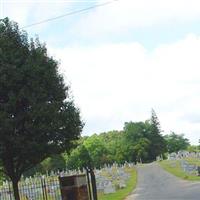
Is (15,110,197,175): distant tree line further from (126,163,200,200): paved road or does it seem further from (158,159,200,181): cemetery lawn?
(126,163,200,200): paved road

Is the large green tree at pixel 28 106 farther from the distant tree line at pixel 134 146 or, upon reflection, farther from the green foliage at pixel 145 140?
the green foliage at pixel 145 140

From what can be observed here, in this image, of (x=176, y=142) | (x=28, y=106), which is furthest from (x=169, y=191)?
(x=176, y=142)

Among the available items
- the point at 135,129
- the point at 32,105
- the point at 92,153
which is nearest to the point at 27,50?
the point at 32,105

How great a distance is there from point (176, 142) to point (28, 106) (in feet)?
483

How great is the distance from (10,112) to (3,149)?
1348 millimetres

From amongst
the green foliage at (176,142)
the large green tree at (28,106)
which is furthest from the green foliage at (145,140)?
the large green tree at (28,106)

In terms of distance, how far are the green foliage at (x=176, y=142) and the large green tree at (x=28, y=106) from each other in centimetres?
14114

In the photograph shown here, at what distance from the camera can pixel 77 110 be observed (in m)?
21.8

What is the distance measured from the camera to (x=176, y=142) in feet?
539

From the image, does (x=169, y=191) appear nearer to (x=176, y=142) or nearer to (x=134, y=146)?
(x=134, y=146)

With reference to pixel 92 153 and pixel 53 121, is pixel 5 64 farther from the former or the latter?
pixel 92 153

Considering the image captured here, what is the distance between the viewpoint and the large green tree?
19.3m

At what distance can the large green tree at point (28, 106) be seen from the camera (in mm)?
19328

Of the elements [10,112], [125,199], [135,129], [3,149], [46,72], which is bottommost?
[125,199]
